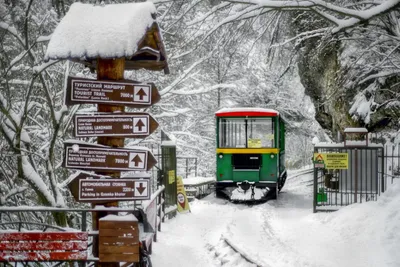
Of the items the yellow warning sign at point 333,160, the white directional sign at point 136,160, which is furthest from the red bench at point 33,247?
the yellow warning sign at point 333,160

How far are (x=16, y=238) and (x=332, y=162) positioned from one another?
9.31 metres

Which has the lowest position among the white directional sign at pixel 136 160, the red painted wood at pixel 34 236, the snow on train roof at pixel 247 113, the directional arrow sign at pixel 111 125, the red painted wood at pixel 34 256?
the red painted wood at pixel 34 256

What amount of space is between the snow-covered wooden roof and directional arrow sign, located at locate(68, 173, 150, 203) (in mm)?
1491

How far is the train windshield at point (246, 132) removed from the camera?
16453 millimetres

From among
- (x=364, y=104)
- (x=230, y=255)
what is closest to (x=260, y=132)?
(x=364, y=104)

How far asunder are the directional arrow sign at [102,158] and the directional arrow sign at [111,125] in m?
0.17

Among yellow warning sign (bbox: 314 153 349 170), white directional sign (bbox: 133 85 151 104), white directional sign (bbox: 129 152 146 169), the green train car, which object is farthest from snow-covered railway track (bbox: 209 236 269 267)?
the green train car

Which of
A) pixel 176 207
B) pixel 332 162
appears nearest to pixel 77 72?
pixel 176 207

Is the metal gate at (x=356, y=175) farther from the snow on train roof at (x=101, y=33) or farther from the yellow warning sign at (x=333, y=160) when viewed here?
the snow on train roof at (x=101, y=33)

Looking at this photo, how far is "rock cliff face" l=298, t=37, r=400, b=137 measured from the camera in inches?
554

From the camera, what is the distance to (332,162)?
13.0m

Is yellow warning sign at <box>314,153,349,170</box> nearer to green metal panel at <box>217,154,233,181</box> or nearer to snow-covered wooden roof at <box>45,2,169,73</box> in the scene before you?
green metal panel at <box>217,154,233,181</box>

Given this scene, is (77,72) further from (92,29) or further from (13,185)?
(92,29)

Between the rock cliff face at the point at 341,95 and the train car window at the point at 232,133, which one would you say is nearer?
the rock cliff face at the point at 341,95
